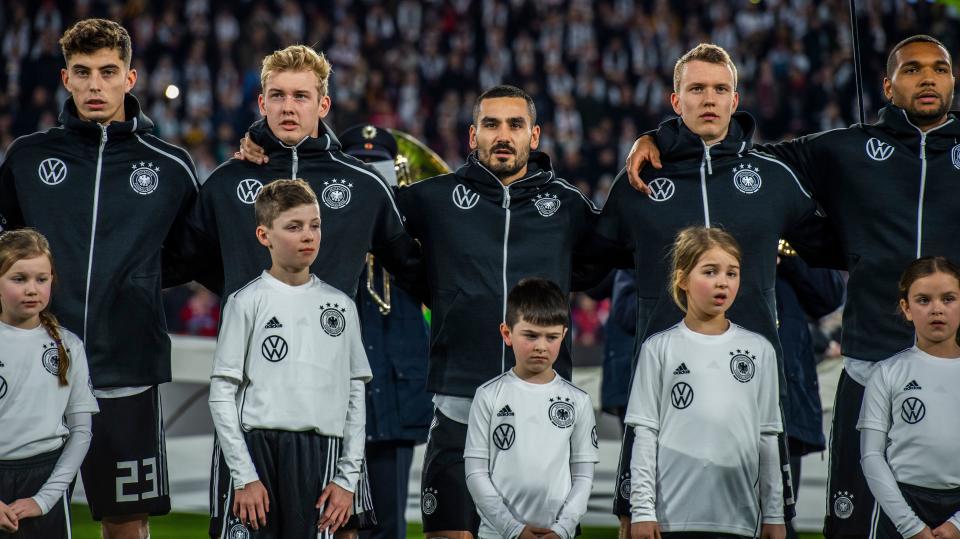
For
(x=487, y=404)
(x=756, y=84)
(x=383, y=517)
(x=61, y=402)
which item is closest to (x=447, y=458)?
(x=487, y=404)

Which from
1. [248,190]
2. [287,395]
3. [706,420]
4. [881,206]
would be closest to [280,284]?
[287,395]

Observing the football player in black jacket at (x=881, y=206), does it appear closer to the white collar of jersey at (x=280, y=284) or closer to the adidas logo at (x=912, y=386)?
the adidas logo at (x=912, y=386)

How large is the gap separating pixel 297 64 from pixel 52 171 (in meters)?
1.05

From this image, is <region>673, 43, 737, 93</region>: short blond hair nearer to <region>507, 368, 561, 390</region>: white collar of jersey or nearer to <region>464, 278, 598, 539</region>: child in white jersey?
<region>464, 278, 598, 539</region>: child in white jersey

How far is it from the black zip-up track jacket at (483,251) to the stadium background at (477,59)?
10.0 meters

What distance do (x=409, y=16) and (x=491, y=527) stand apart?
15.1 m

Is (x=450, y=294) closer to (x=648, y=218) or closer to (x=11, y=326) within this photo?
(x=648, y=218)

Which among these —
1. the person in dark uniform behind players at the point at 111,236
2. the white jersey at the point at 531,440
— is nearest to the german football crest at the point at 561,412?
the white jersey at the point at 531,440

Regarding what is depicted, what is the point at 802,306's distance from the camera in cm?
620

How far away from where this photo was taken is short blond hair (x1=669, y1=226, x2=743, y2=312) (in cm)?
446

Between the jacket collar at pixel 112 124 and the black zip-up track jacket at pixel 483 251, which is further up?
the jacket collar at pixel 112 124

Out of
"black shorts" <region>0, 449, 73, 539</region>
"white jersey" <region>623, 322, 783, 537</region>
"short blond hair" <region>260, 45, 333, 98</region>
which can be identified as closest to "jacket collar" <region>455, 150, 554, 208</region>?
"short blond hair" <region>260, 45, 333, 98</region>

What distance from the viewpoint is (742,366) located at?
4.43 m

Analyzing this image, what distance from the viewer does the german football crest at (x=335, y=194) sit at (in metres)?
4.99
